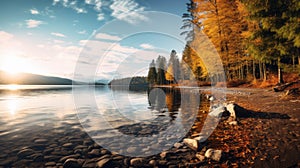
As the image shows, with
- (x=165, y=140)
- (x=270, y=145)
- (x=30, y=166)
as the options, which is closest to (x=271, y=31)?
(x=270, y=145)

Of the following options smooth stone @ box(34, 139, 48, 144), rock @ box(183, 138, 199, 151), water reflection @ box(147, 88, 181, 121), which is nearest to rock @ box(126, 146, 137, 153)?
rock @ box(183, 138, 199, 151)

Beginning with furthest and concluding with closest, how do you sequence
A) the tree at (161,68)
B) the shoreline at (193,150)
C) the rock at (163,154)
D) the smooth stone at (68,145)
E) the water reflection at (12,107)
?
the tree at (161,68) < the water reflection at (12,107) < the smooth stone at (68,145) < the rock at (163,154) < the shoreline at (193,150)

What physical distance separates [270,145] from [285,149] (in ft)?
1.11

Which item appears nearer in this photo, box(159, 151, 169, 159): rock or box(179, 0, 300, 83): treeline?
box(159, 151, 169, 159): rock

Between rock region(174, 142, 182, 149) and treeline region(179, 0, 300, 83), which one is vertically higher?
treeline region(179, 0, 300, 83)

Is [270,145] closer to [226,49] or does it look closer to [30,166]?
[30,166]

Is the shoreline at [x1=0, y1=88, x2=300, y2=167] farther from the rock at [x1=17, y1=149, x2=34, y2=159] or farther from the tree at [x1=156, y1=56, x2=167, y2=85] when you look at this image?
the tree at [x1=156, y1=56, x2=167, y2=85]

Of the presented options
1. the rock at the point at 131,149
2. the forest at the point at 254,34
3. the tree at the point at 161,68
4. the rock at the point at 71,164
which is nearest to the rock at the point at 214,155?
the rock at the point at 131,149

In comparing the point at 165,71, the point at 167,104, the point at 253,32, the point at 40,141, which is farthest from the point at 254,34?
the point at 165,71

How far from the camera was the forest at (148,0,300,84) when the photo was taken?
35.0 feet

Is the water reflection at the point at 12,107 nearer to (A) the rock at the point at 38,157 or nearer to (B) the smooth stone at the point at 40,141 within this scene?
(B) the smooth stone at the point at 40,141

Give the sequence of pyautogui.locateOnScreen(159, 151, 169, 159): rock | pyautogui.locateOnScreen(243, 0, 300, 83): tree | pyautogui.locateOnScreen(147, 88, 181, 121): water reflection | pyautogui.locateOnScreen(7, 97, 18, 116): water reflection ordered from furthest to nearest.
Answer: pyautogui.locateOnScreen(7, 97, 18, 116): water reflection < pyautogui.locateOnScreen(147, 88, 181, 121): water reflection < pyautogui.locateOnScreen(243, 0, 300, 83): tree < pyautogui.locateOnScreen(159, 151, 169, 159): rock

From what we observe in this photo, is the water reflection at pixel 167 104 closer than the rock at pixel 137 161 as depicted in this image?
No

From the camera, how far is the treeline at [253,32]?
10.6 metres
